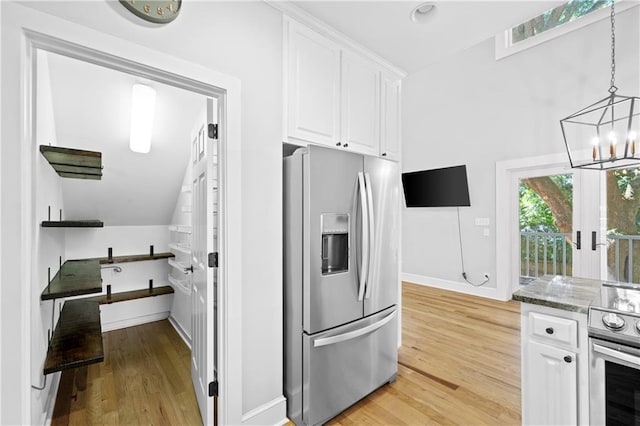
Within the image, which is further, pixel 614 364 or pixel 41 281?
pixel 41 281

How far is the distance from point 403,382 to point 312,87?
2305 mm

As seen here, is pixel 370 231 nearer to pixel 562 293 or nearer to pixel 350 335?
pixel 350 335

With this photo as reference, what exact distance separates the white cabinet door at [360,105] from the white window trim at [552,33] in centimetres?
194

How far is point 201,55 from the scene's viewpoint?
1.51 meters

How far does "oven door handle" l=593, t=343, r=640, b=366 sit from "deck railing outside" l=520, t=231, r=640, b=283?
3.08 metres

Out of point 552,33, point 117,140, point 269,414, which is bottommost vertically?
point 269,414

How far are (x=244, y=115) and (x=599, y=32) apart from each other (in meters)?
4.50

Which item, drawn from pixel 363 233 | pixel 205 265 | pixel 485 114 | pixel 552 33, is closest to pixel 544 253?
pixel 485 114

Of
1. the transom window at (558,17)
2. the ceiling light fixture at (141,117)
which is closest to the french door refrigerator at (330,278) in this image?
the ceiling light fixture at (141,117)

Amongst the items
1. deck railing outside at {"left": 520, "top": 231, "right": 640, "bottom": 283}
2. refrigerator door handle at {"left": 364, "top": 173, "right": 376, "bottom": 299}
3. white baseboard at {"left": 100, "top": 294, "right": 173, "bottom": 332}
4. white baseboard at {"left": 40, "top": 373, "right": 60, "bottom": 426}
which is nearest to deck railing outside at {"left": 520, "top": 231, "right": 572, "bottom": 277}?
deck railing outside at {"left": 520, "top": 231, "right": 640, "bottom": 283}

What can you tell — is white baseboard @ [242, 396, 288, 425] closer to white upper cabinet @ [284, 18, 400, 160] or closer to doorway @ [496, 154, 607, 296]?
white upper cabinet @ [284, 18, 400, 160]

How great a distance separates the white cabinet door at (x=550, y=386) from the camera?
1277 mm

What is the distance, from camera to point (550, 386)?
1.33 meters

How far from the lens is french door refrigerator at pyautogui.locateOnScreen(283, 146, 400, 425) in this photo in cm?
175
